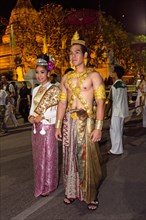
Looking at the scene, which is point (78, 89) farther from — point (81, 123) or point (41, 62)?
point (41, 62)

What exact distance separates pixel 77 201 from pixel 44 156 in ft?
2.50

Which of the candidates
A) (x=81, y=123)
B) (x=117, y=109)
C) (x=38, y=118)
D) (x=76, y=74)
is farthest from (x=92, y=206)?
(x=117, y=109)

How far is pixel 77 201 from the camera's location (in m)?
4.51

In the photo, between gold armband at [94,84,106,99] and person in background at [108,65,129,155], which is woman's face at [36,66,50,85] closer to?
gold armband at [94,84,106,99]

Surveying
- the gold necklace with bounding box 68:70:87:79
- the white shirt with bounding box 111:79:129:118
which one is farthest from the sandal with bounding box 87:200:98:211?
the white shirt with bounding box 111:79:129:118

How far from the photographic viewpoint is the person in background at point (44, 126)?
4.57 meters

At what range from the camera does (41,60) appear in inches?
181

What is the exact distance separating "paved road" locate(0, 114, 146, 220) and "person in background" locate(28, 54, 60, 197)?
1.07 feet

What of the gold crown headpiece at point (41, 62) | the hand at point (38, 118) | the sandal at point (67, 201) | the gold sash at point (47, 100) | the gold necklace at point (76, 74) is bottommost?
the sandal at point (67, 201)

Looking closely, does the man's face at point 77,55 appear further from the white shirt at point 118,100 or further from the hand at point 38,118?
the white shirt at point 118,100

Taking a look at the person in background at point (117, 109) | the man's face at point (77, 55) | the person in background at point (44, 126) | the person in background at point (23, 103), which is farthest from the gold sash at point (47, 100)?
the person in background at point (23, 103)

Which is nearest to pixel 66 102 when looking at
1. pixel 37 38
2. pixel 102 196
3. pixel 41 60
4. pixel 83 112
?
pixel 83 112

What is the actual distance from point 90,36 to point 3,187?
3321 centimetres

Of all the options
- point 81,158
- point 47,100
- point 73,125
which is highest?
point 47,100
